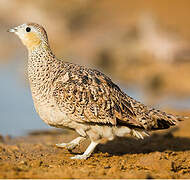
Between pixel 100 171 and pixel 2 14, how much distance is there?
21236 millimetres

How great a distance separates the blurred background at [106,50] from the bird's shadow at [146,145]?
2.82m

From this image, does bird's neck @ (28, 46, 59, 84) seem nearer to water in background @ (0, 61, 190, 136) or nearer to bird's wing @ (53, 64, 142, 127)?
bird's wing @ (53, 64, 142, 127)

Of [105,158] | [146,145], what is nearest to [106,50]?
[146,145]

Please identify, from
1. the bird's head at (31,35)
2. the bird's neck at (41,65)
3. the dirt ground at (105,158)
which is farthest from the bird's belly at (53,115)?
the bird's head at (31,35)

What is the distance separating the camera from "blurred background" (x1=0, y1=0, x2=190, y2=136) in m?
12.7

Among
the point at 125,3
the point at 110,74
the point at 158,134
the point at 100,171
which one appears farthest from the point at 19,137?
the point at 125,3

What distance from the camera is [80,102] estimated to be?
599 cm

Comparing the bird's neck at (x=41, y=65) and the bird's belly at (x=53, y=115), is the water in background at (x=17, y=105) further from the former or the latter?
the bird's belly at (x=53, y=115)

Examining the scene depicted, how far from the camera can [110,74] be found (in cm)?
1623

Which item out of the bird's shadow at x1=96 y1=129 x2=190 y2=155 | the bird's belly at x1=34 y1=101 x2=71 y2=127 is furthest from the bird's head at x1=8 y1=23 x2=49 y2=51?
the bird's shadow at x1=96 y1=129 x2=190 y2=155

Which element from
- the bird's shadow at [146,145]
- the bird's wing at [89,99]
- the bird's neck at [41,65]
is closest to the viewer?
the bird's wing at [89,99]

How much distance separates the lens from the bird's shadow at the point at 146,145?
297 inches

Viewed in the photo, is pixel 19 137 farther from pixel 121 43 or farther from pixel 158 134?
pixel 121 43

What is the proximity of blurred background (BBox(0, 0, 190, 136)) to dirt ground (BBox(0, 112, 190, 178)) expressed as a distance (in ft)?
7.47
